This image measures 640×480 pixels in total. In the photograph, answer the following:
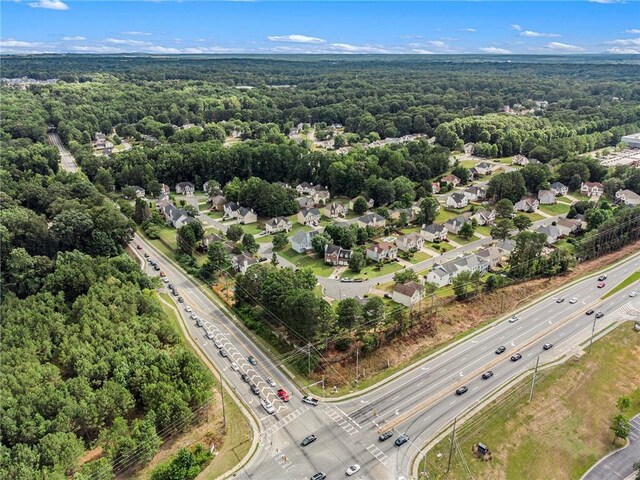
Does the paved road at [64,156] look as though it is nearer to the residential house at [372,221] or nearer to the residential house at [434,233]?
the residential house at [372,221]

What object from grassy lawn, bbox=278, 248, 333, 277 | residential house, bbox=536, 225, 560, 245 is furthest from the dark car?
residential house, bbox=536, 225, 560, 245

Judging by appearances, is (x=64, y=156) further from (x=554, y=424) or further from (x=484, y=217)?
(x=554, y=424)

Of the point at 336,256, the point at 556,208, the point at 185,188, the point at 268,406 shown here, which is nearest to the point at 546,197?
the point at 556,208

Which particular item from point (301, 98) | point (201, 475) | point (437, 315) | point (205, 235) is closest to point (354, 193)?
point (205, 235)

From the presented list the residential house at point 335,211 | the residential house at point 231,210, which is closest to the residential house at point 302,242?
the residential house at point 335,211

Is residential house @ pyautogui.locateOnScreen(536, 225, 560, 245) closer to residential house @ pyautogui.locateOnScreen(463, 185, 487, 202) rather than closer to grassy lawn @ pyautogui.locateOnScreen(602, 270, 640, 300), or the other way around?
grassy lawn @ pyautogui.locateOnScreen(602, 270, 640, 300)

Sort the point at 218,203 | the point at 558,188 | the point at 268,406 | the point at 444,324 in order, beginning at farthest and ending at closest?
the point at 558,188 → the point at 218,203 → the point at 444,324 → the point at 268,406
